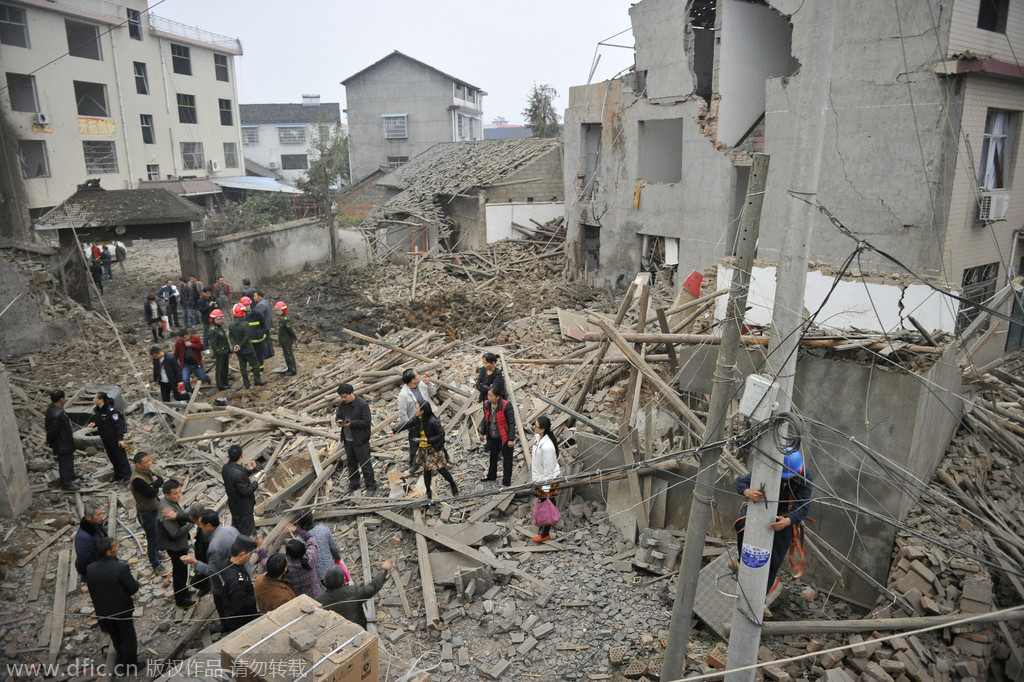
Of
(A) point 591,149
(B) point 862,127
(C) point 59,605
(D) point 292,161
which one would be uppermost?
(D) point 292,161

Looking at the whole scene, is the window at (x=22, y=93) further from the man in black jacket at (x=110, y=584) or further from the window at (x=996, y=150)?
the window at (x=996, y=150)

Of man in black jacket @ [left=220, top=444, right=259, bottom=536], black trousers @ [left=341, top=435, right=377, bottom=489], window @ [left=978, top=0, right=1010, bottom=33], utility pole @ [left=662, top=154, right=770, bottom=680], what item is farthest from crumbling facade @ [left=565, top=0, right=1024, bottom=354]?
man in black jacket @ [left=220, top=444, right=259, bottom=536]

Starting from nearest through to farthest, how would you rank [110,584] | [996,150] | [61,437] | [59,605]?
[110,584] → [59,605] → [61,437] → [996,150]

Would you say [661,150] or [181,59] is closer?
[661,150]

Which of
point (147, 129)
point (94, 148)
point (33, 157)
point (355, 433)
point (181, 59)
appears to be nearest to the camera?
point (355, 433)

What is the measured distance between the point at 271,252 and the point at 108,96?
1430cm

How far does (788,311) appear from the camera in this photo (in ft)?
16.4

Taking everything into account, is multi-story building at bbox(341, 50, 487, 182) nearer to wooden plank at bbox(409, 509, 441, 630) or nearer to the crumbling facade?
the crumbling facade

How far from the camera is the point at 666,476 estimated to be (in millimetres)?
8516

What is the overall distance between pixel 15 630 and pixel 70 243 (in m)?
15.2

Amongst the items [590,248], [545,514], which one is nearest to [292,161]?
[590,248]

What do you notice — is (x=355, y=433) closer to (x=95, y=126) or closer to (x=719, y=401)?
(x=719, y=401)

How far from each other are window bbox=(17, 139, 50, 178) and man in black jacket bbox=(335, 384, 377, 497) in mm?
26654

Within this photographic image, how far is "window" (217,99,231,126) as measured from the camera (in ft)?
130
